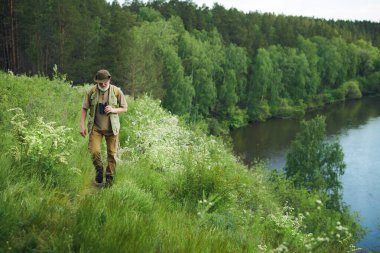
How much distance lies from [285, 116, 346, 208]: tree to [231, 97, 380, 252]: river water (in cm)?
201

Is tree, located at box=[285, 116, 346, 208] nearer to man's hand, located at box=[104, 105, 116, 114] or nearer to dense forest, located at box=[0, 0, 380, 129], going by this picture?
dense forest, located at box=[0, 0, 380, 129]

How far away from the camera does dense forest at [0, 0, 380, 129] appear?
4103 cm

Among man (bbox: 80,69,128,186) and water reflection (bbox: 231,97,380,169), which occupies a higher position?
man (bbox: 80,69,128,186)

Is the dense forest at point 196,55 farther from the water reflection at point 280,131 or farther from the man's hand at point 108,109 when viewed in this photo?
the man's hand at point 108,109

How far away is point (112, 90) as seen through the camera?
7.18 m

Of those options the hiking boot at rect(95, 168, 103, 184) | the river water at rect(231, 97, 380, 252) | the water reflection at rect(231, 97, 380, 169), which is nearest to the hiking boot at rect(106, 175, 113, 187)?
the hiking boot at rect(95, 168, 103, 184)

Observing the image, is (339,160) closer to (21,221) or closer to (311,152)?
(311,152)

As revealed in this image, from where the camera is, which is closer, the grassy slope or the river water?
the grassy slope

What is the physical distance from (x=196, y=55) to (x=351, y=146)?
26956mm

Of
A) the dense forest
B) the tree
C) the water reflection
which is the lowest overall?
the water reflection

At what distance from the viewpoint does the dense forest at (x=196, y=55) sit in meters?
41.0

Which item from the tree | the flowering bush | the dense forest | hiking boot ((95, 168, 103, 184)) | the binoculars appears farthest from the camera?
the dense forest

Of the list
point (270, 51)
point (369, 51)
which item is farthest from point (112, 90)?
point (369, 51)

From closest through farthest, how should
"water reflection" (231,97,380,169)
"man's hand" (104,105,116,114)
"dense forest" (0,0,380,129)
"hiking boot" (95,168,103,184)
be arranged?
"man's hand" (104,105,116,114) < "hiking boot" (95,168,103,184) < "dense forest" (0,0,380,129) < "water reflection" (231,97,380,169)
